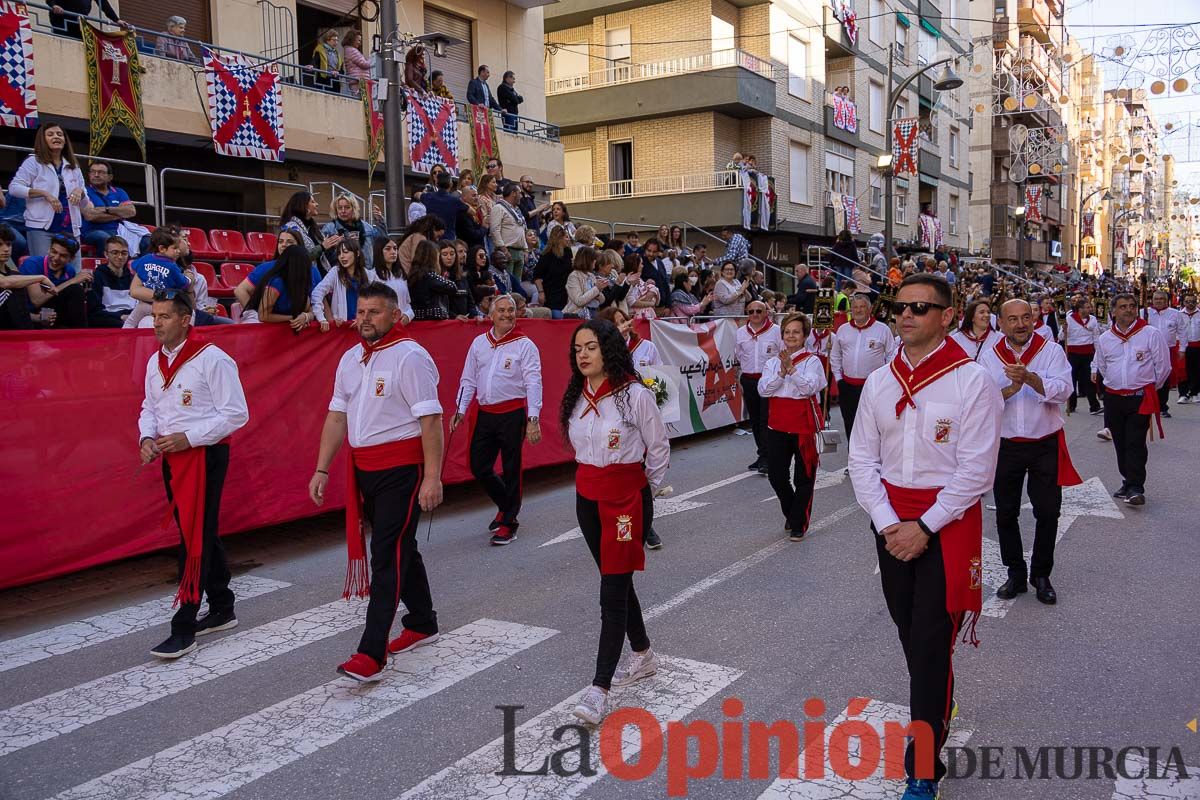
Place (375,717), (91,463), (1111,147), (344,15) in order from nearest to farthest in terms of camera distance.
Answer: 1. (375,717)
2. (91,463)
3. (344,15)
4. (1111,147)

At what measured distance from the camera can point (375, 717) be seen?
452 cm

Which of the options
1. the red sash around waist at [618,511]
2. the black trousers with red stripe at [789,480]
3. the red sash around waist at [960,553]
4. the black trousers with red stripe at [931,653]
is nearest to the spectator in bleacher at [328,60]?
A: the black trousers with red stripe at [789,480]

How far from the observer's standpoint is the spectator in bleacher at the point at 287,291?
26.8ft

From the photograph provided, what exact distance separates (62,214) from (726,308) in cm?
948

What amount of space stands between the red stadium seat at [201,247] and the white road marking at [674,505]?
6505 mm

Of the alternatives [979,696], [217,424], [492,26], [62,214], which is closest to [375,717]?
[217,424]

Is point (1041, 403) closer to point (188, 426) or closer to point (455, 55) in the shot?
point (188, 426)

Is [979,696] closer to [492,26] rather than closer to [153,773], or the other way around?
[153,773]

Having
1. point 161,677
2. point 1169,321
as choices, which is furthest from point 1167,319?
point 161,677

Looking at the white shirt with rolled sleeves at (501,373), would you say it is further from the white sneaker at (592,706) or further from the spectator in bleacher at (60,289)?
the white sneaker at (592,706)

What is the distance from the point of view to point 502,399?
8.05m

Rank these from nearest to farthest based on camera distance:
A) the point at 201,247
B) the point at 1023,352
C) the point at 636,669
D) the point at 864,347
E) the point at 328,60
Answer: the point at 636,669, the point at 1023,352, the point at 864,347, the point at 201,247, the point at 328,60

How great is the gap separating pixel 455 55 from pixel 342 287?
42.3ft

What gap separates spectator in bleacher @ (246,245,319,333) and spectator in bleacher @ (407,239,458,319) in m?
1.53
